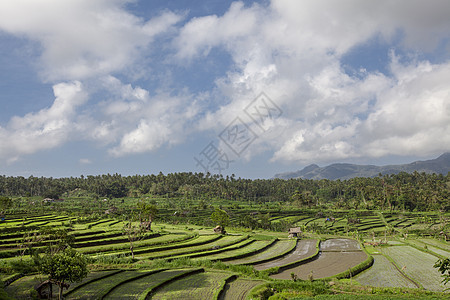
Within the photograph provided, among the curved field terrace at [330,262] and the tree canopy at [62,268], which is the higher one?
the tree canopy at [62,268]

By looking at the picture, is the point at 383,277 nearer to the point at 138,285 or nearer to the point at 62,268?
the point at 138,285

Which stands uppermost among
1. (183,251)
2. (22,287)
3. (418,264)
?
(22,287)

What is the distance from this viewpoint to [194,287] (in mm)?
32062

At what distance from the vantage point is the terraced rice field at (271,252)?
47531 millimetres

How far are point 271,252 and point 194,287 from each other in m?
26.1

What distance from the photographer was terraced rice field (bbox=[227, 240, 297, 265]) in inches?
1871

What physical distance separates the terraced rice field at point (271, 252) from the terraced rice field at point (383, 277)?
48.1 feet

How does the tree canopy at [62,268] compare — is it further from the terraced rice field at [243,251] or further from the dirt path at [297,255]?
the dirt path at [297,255]

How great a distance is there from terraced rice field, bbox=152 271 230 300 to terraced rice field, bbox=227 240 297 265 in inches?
382

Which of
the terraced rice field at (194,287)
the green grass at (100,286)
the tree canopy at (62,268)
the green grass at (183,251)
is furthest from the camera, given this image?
the green grass at (183,251)

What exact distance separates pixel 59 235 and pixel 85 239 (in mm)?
6685

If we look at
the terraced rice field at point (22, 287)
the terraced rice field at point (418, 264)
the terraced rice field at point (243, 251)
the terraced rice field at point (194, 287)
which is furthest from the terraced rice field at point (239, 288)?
the terraced rice field at point (418, 264)

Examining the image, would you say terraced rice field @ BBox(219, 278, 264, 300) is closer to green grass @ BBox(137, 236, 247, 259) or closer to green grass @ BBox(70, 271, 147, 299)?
green grass @ BBox(70, 271, 147, 299)

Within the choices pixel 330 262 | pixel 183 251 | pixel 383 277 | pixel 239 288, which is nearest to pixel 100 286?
pixel 239 288
